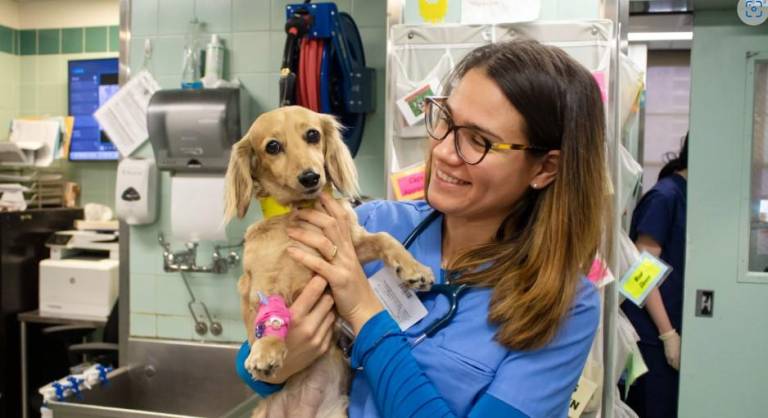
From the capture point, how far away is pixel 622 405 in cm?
225

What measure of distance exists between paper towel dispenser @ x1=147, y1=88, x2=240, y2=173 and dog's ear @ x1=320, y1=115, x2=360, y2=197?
1118 millimetres

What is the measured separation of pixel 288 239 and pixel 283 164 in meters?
0.15

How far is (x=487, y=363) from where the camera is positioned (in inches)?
40.0

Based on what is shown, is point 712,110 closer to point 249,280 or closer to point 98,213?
point 249,280

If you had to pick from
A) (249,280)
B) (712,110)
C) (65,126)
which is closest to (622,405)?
(712,110)

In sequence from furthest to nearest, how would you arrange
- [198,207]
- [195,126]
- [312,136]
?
[198,207] < [195,126] < [312,136]

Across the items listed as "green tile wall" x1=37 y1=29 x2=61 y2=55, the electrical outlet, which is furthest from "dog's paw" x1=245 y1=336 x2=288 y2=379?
"green tile wall" x1=37 y1=29 x2=61 y2=55

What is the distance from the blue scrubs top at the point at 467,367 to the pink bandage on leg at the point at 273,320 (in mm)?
142

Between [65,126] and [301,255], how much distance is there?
12.2 feet

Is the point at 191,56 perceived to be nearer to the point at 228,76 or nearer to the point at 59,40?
the point at 228,76

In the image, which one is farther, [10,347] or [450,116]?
[10,347]

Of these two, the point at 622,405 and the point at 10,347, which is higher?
the point at 622,405

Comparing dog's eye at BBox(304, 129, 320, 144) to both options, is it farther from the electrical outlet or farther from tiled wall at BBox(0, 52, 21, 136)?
tiled wall at BBox(0, 52, 21, 136)

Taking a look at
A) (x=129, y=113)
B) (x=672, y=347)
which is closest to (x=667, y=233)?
(x=672, y=347)
